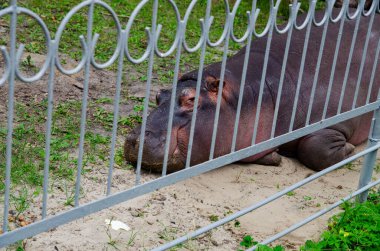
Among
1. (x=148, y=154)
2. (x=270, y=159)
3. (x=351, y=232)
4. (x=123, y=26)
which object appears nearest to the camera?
(x=351, y=232)

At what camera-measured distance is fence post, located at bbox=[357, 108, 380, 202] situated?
4.09 m

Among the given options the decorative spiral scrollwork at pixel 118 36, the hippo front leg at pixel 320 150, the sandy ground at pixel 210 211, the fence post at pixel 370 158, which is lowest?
the sandy ground at pixel 210 211

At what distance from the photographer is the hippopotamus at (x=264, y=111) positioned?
472 centimetres

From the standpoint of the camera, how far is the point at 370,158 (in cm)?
420

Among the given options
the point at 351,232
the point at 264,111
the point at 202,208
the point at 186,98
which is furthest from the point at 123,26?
the point at 351,232

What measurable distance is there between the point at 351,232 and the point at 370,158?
53 cm

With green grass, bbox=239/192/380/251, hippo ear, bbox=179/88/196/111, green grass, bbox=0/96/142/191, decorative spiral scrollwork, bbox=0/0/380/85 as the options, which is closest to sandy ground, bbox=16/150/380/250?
green grass, bbox=239/192/380/251

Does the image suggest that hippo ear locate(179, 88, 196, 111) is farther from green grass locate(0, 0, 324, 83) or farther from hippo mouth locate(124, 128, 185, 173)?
green grass locate(0, 0, 324, 83)

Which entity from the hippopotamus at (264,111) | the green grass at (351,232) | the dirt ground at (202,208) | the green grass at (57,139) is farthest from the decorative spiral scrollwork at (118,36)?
the green grass at (57,139)

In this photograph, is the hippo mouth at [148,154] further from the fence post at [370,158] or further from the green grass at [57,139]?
the fence post at [370,158]

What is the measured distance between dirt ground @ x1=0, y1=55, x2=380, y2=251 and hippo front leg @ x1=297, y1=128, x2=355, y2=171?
3.0 inches

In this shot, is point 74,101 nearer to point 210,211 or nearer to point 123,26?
point 210,211

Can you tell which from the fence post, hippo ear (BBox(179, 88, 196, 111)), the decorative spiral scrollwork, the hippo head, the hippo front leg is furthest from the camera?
the hippo front leg

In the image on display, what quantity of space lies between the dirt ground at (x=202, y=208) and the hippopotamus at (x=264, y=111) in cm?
14
